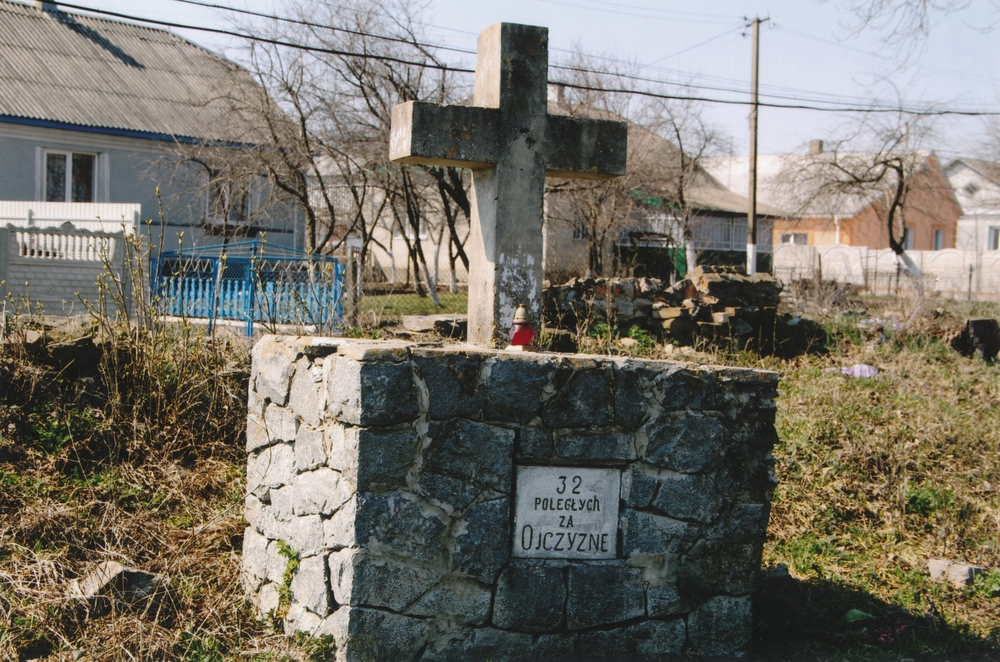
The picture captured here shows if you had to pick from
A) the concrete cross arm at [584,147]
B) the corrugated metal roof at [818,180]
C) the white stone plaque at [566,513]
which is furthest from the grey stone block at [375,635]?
the corrugated metal roof at [818,180]

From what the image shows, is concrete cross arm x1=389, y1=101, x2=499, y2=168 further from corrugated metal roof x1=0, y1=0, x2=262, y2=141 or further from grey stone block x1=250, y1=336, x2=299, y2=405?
corrugated metal roof x1=0, y1=0, x2=262, y2=141

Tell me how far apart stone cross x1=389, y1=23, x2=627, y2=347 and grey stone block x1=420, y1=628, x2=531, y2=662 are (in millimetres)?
2063

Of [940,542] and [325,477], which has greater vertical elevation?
[325,477]

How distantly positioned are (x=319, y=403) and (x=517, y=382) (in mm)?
840

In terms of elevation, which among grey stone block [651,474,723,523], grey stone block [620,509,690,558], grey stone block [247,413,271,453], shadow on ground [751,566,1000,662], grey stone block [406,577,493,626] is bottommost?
shadow on ground [751,566,1000,662]

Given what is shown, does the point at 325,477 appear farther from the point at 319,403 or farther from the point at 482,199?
the point at 482,199

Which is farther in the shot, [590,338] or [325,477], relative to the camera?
[590,338]

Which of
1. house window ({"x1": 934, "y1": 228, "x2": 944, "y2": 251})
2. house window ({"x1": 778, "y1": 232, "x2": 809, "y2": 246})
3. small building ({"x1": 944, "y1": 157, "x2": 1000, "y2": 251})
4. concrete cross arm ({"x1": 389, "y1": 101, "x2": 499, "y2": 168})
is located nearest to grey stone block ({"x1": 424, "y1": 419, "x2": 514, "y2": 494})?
concrete cross arm ({"x1": 389, "y1": 101, "x2": 499, "y2": 168})

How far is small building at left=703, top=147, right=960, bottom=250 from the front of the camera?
26203 millimetres

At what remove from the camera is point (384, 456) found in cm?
371

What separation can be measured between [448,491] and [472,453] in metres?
0.18

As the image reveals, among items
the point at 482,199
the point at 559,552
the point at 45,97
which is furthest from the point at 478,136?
the point at 45,97

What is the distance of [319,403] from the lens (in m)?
3.97

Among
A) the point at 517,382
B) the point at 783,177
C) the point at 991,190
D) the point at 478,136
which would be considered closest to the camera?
the point at 517,382
